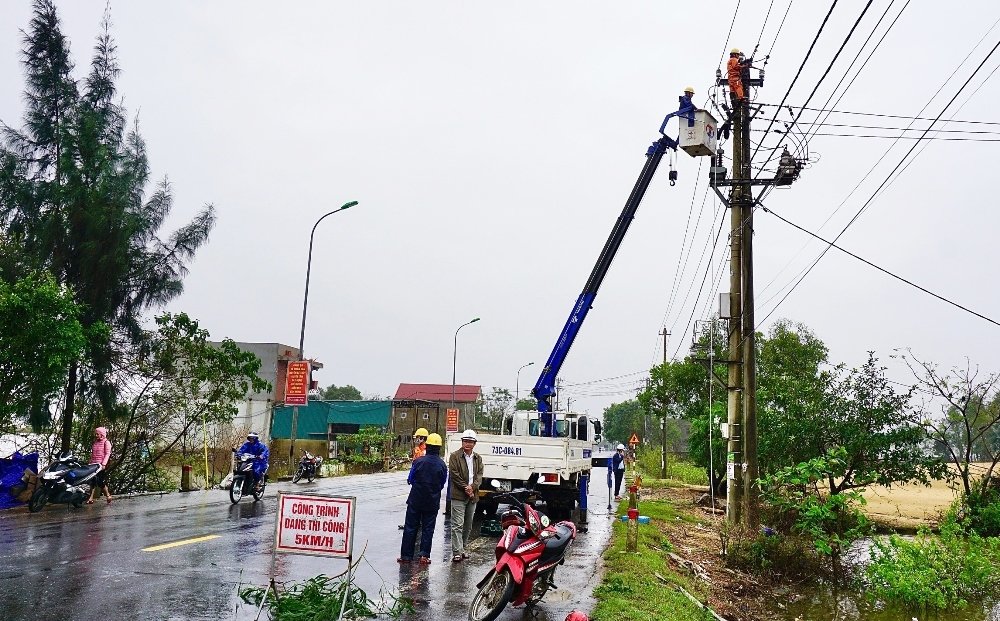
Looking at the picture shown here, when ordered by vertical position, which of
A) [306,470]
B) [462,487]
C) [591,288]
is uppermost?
[591,288]

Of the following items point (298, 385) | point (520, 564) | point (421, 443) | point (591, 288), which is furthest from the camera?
point (421, 443)

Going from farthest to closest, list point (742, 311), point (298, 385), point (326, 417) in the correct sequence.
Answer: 1. point (326, 417)
2. point (298, 385)
3. point (742, 311)

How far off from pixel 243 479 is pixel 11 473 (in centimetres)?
481

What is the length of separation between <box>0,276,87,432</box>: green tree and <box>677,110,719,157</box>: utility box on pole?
13697 millimetres

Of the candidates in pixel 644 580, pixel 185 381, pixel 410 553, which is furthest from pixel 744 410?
pixel 185 381

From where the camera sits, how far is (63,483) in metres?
16.9

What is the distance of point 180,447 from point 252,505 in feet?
29.0

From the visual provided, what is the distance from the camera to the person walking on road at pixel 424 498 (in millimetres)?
11109

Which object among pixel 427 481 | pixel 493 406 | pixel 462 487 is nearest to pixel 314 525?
pixel 427 481

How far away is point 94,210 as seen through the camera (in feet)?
65.7

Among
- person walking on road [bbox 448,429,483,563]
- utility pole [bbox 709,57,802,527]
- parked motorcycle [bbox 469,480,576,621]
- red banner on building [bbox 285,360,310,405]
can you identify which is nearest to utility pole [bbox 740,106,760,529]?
utility pole [bbox 709,57,802,527]

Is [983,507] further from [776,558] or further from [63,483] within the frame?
[63,483]

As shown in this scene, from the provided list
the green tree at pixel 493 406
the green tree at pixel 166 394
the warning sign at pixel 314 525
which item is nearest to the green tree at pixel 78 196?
the green tree at pixel 166 394

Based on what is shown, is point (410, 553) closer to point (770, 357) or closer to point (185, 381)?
point (185, 381)
